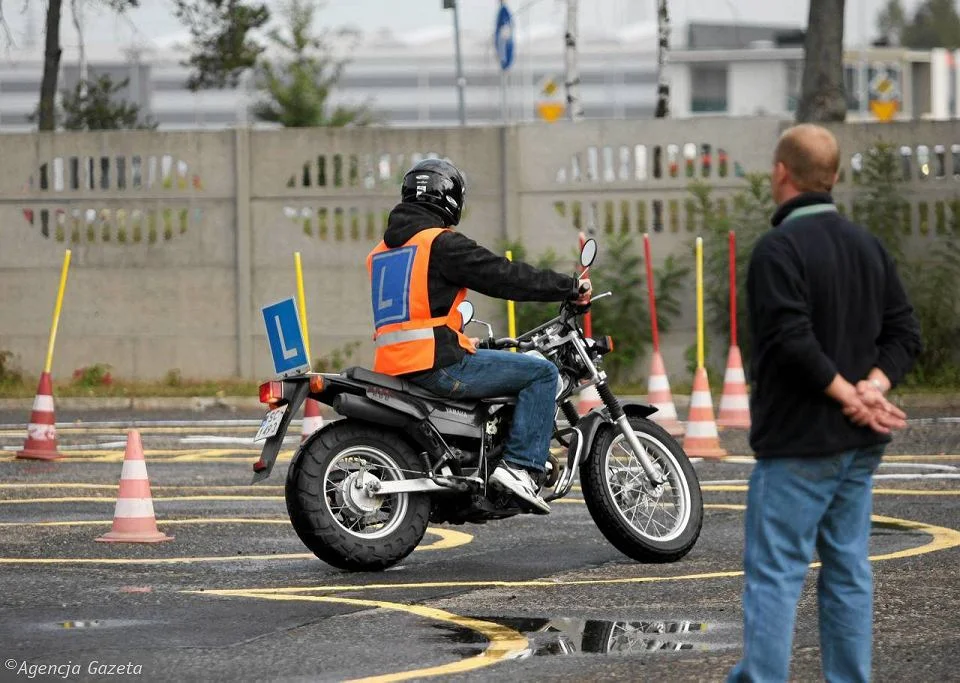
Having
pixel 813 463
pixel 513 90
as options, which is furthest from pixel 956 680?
pixel 513 90

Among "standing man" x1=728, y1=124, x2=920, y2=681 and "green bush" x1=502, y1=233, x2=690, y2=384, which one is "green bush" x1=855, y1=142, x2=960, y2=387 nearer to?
"green bush" x1=502, y1=233, x2=690, y2=384

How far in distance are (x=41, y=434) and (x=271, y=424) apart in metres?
5.83

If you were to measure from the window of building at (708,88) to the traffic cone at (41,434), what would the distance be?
83.5 metres

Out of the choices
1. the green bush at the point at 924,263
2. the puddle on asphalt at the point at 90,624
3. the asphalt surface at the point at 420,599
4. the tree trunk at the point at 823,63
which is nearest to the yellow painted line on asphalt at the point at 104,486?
the asphalt surface at the point at 420,599

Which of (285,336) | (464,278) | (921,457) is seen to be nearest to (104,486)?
(285,336)

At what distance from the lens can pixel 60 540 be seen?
9.78 metres

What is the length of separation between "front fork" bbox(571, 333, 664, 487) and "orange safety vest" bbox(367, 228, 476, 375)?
0.63 metres

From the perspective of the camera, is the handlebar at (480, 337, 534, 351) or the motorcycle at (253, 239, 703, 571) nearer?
the motorcycle at (253, 239, 703, 571)

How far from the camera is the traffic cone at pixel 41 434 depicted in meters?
14.1

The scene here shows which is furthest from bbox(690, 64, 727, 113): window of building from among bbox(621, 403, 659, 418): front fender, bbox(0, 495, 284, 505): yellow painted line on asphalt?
bbox(621, 403, 659, 418): front fender

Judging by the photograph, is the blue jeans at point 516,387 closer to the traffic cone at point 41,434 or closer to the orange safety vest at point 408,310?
→ the orange safety vest at point 408,310

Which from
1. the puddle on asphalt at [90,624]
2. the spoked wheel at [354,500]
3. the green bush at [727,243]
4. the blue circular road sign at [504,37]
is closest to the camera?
the puddle on asphalt at [90,624]

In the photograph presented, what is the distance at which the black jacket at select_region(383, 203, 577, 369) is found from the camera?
882cm

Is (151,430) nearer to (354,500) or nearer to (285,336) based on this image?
(285,336)
